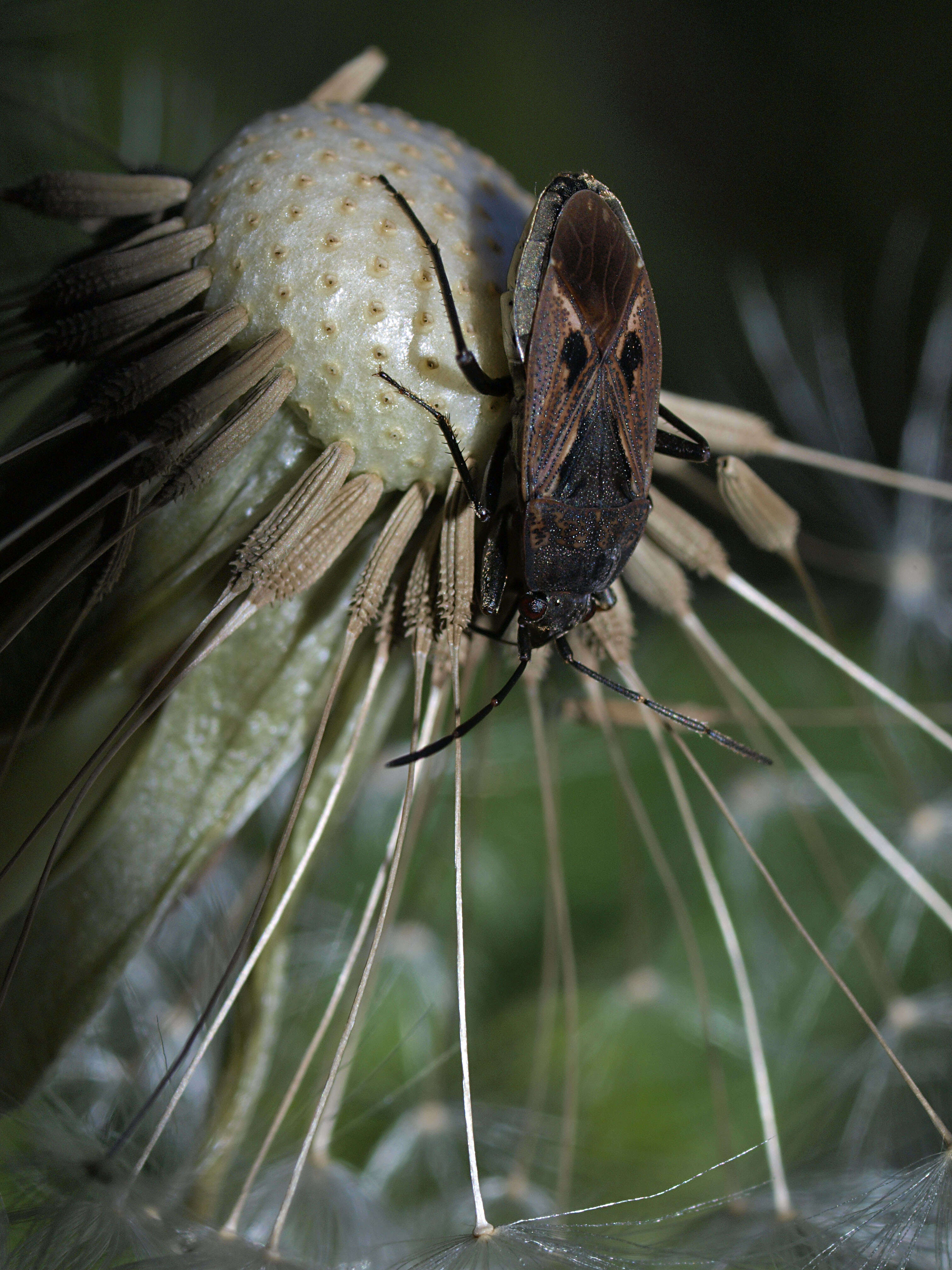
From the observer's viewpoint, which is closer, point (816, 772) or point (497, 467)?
point (497, 467)

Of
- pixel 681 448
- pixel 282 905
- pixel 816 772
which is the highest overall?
pixel 681 448

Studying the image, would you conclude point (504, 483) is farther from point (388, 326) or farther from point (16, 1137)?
point (16, 1137)

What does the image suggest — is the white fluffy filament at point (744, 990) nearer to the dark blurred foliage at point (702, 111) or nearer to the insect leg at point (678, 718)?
the insect leg at point (678, 718)

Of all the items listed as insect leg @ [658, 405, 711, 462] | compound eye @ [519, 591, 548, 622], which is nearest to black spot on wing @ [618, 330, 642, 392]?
insect leg @ [658, 405, 711, 462]

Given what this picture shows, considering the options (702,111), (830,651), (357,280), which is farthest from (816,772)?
Answer: (702,111)

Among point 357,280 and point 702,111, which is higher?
point 702,111

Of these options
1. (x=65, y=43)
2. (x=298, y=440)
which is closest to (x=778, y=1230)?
(x=298, y=440)

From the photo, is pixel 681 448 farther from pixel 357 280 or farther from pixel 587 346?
pixel 357 280

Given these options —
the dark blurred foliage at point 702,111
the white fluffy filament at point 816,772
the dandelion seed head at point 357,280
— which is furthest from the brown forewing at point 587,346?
the dark blurred foliage at point 702,111
